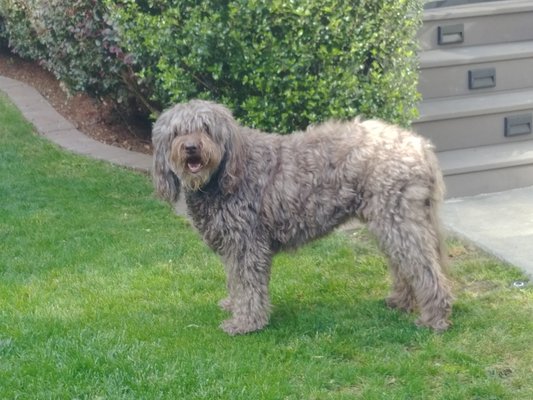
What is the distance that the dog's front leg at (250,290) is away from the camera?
598cm

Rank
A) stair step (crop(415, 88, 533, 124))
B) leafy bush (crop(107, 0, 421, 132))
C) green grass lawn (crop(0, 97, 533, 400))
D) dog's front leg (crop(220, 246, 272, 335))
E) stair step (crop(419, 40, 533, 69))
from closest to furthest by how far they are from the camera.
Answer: green grass lawn (crop(0, 97, 533, 400)) → dog's front leg (crop(220, 246, 272, 335)) → leafy bush (crop(107, 0, 421, 132)) → stair step (crop(415, 88, 533, 124)) → stair step (crop(419, 40, 533, 69))

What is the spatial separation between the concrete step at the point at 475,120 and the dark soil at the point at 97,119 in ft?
11.9

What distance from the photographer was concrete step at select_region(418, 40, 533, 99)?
875cm

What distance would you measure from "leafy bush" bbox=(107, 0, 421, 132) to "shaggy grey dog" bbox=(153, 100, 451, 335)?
1407 millimetres

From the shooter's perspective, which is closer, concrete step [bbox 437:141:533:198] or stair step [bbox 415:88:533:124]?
concrete step [bbox 437:141:533:198]

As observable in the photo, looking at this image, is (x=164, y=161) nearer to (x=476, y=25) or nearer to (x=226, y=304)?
(x=226, y=304)

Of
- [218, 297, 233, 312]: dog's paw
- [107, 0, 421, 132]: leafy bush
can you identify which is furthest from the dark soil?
[218, 297, 233, 312]: dog's paw

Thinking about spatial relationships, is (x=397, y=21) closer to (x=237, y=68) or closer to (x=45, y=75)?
(x=237, y=68)

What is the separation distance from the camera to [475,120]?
8.57 meters

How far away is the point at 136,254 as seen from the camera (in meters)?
7.57

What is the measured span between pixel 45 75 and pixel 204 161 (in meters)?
10.1

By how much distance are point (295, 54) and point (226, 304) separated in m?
2.14

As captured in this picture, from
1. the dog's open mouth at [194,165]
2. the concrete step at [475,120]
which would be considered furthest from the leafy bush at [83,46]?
the dog's open mouth at [194,165]

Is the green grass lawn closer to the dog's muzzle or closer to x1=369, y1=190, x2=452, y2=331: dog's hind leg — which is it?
x1=369, y1=190, x2=452, y2=331: dog's hind leg
